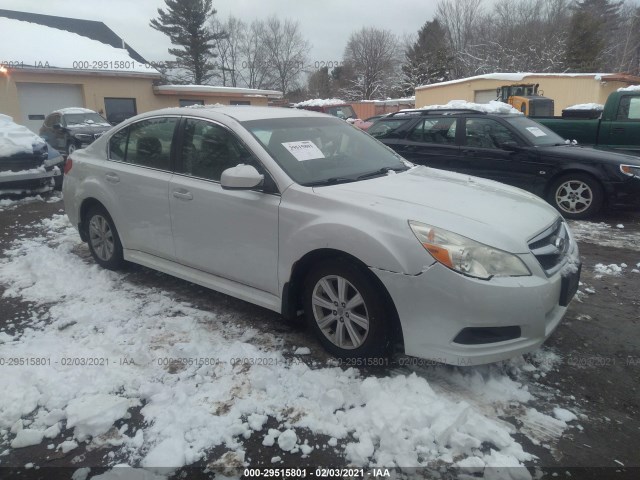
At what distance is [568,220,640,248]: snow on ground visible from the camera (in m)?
6.00

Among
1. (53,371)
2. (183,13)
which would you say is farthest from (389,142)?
(183,13)

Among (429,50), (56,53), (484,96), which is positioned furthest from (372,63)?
(56,53)

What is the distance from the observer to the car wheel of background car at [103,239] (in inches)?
185

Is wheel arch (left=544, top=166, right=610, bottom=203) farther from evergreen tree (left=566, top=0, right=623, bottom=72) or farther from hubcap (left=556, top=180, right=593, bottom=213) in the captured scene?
evergreen tree (left=566, top=0, right=623, bottom=72)

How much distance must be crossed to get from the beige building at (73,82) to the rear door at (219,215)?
60.0 feet

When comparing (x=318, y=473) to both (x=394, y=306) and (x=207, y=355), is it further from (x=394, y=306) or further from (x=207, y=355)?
(x=207, y=355)

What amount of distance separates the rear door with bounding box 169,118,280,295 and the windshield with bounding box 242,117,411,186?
0.21m

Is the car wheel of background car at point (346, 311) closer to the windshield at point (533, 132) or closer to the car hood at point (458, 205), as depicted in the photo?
the car hood at point (458, 205)

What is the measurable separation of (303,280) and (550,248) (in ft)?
5.29

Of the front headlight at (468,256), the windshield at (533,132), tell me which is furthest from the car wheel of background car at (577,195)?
the front headlight at (468,256)

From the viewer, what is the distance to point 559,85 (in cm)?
2330

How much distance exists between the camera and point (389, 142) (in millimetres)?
8273

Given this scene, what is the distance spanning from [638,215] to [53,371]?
8087 millimetres

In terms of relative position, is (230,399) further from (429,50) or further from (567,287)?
(429,50)
